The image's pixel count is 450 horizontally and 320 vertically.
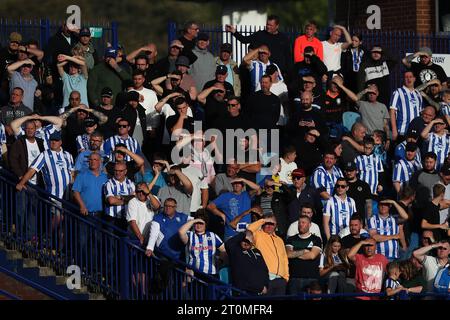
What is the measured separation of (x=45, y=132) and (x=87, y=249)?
2.36 metres

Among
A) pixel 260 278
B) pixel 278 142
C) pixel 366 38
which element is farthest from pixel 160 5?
pixel 260 278

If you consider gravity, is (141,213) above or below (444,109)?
below

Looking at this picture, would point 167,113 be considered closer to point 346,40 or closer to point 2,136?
point 2,136

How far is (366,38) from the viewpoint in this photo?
1227 inches

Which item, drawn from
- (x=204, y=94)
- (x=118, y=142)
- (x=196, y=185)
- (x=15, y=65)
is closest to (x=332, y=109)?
(x=204, y=94)

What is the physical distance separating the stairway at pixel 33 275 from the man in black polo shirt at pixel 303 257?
3.07 metres

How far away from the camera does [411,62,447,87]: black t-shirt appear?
97.2 ft

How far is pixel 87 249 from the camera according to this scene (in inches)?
952

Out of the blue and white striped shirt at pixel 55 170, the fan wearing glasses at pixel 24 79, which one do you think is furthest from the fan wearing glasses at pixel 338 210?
the fan wearing glasses at pixel 24 79

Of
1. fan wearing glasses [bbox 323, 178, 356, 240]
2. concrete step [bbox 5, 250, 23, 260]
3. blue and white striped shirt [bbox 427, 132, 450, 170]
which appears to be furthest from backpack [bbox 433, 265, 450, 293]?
concrete step [bbox 5, 250, 23, 260]

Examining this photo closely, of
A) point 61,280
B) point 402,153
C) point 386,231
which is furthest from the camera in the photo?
point 402,153

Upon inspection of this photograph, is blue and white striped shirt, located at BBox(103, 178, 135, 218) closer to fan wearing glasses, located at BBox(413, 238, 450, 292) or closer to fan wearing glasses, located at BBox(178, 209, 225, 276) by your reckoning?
fan wearing glasses, located at BBox(178, 209, 225, 276)

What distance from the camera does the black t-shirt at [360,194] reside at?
2631cm

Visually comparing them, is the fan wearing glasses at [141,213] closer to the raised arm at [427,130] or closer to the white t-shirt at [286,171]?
the white t-shirt at [286,171]
